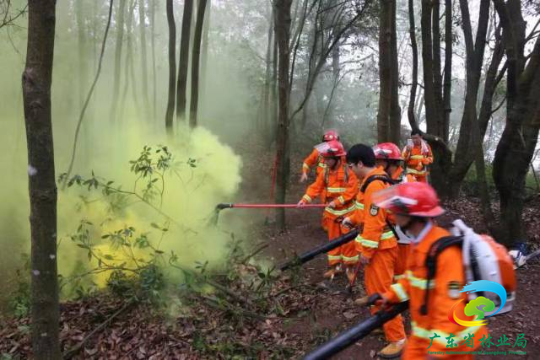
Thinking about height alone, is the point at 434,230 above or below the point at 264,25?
below

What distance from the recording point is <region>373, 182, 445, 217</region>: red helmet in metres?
3.03

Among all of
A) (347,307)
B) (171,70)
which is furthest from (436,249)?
(171,70)

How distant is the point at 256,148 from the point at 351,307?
16.4 m

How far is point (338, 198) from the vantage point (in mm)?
6793

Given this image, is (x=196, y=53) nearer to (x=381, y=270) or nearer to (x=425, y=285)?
(x=381, y=270)

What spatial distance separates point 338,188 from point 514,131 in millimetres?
3127

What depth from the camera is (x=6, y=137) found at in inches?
638

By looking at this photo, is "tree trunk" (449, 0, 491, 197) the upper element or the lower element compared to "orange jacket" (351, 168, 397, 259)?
upper

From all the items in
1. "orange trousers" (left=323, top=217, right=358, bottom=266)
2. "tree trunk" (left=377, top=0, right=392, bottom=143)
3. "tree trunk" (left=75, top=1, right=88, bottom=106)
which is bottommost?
"orange trousers" (left=323, top=217, right=358, bottom=266)

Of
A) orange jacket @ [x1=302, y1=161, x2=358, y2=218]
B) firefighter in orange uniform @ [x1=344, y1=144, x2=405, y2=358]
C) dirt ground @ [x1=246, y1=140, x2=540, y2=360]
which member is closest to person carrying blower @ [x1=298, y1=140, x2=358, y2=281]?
orange jacket @ [x1=302, y1=161, x2=358, y2=218]

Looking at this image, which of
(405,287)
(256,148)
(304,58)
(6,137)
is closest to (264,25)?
(304,58)

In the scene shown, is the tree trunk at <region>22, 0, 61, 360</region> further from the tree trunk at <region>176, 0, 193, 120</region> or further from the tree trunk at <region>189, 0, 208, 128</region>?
the tree trunk at <region>189, 0, 208, 128</region>

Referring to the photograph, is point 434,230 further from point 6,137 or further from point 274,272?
point 6,137

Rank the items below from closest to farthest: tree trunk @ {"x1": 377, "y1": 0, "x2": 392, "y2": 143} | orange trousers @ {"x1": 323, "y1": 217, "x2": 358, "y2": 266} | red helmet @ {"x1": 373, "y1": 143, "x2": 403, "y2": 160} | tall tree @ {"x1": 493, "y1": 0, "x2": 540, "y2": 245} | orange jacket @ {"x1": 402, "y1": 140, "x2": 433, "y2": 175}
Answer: red helmet @ {"x1": 373, "y1": 143, "x2": 403, "y2": 160} < orange trousers @ {"x1": 323, "y1": 217, "x2": 358, "y2": 266} < tall tree @ {"x1": 493, "y1": 0, "x2": 540, "y2": 245} < tree trunk @ {"x1": 377, "y1": 0, "x2": 392, "y2": 143} < orange jacket @ {"x1": 402, "y1": 140, "x2": 433, "y2": 175}
